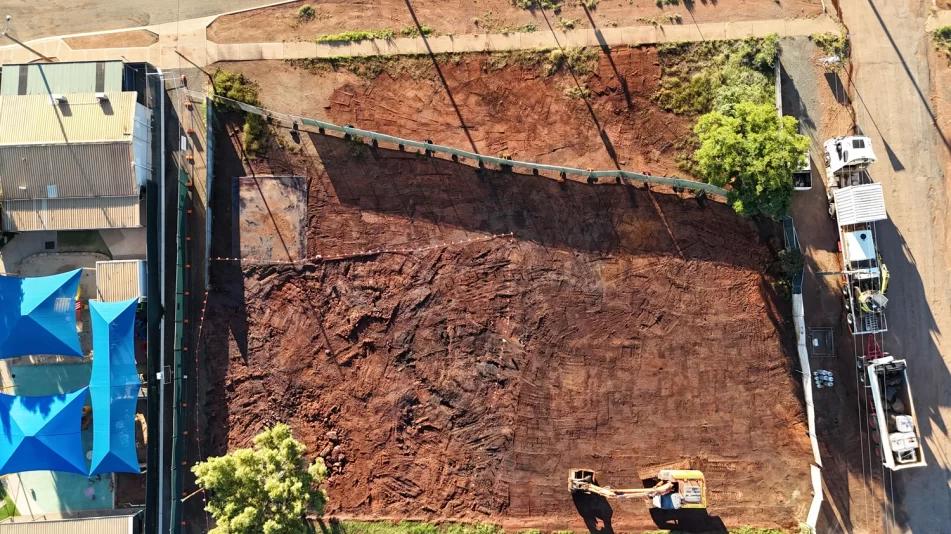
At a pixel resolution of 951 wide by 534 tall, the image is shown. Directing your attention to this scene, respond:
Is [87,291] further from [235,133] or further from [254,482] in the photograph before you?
[254,482]

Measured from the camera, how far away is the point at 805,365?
26469mm

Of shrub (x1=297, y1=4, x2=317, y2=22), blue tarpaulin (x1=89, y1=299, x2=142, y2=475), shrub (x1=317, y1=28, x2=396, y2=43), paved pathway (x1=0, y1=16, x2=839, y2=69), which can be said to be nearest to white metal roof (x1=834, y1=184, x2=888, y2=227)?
paved pathway (x1=0, y1=16, x2=839, y2=69)

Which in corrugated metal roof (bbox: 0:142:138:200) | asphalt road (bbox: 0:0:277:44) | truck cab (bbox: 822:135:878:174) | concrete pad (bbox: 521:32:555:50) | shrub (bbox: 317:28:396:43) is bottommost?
truck cab (bbox: 822:135:878:174)

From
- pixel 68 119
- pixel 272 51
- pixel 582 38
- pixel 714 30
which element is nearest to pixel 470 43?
pixel 582 38

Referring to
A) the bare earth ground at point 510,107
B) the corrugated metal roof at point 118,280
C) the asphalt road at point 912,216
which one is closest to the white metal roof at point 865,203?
the asphalt road at point 912,216

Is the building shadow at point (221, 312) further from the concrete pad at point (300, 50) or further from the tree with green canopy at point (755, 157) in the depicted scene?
the tree with green canopy at point (755, 157)

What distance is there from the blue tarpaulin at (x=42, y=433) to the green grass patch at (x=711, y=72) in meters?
33.0

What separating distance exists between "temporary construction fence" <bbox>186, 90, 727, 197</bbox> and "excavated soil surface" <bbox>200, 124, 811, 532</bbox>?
0.90 m

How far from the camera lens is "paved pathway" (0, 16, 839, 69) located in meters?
27.6

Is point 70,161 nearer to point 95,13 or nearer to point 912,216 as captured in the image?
point 95,13

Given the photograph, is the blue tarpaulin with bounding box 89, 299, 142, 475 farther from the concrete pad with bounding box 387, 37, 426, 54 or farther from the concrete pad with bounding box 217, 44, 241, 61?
the concrete pad with bounding box 387, 37, 426, 54

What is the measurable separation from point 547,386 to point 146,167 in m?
23.1

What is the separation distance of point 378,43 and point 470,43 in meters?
4.84

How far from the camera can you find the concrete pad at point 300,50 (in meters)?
28.0
